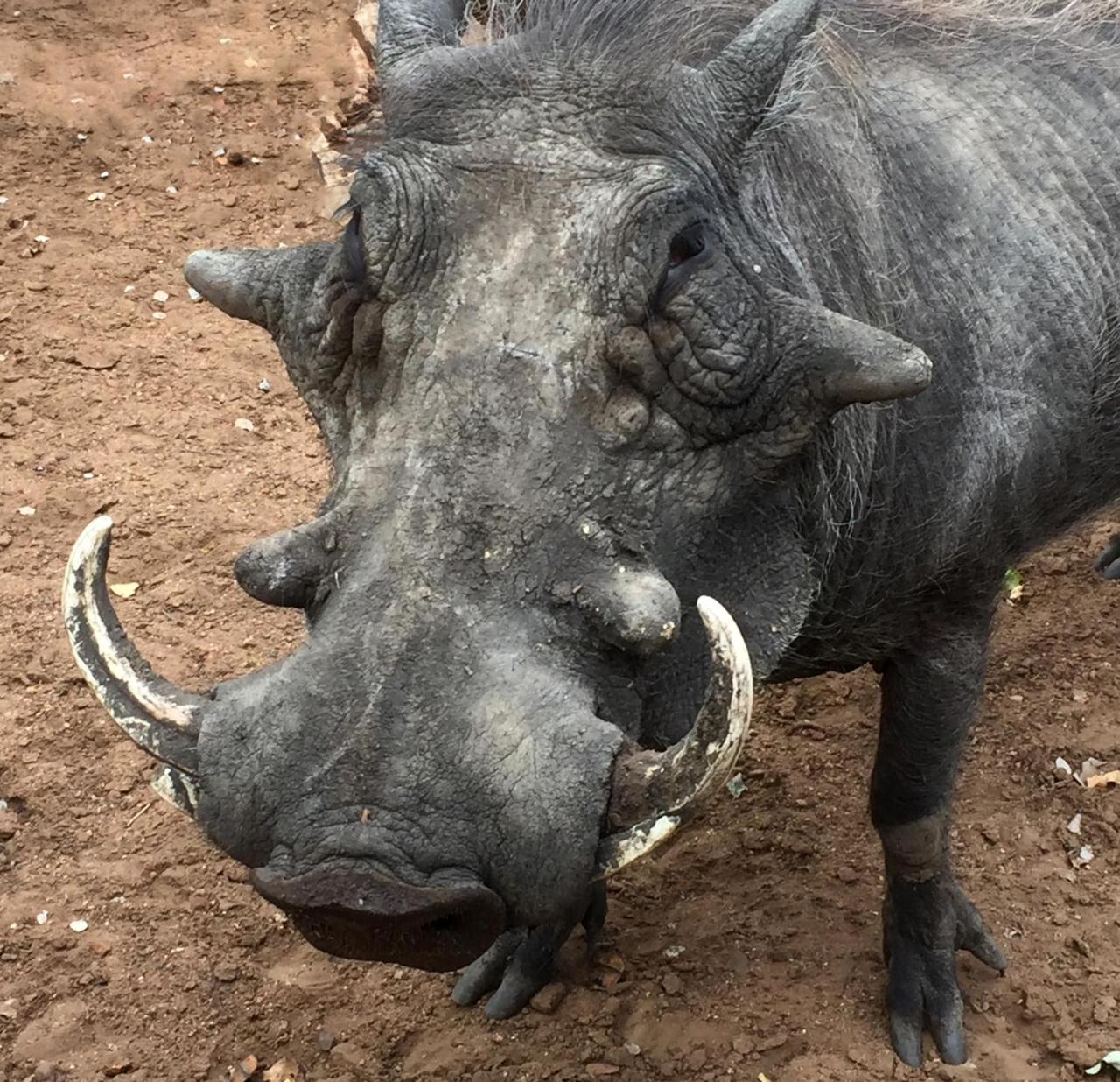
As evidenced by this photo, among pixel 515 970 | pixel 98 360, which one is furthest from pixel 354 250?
pixel 98 360

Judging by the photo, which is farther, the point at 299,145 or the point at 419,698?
the point at 299,145

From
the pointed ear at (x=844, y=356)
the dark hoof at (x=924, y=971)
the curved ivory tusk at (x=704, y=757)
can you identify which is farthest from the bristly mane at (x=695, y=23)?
the dark hoof at (x=924, y=971)

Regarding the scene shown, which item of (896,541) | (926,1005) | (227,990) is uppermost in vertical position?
(896,541)

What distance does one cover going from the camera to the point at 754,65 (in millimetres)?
2043

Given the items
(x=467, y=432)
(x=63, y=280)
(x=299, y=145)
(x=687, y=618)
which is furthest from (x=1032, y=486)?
(x=299, y=145)

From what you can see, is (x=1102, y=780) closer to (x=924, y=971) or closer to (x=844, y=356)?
(x=924, y=971)

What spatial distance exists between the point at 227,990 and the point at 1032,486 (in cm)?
200

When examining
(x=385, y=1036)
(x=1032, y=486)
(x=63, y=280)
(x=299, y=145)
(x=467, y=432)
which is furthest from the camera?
(x=299, y=145)

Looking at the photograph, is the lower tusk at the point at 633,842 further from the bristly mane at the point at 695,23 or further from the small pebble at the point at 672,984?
the small pebble at the point at 672,984

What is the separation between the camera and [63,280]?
18.4ft

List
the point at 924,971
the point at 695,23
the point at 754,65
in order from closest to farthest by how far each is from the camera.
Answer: the point at 754,65
the point at 695,23
the point at 924,971

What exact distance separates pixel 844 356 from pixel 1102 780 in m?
2.15

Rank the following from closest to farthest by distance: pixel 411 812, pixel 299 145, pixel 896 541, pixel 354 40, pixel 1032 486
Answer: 1. pixel 411 812
2. pixel 896 541
3. pixel 1032 486
4. pixel 299 145
5. pixel 354 40

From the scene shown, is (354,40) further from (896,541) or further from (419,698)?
(419,698)
